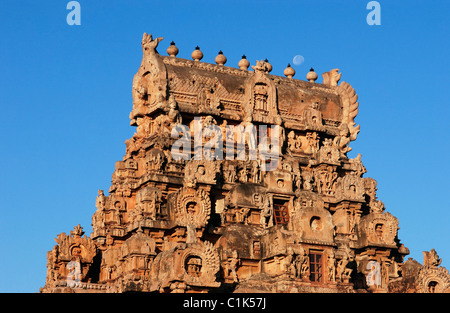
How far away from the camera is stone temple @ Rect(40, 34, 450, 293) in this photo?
6388 cm

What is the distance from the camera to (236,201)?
229 ft

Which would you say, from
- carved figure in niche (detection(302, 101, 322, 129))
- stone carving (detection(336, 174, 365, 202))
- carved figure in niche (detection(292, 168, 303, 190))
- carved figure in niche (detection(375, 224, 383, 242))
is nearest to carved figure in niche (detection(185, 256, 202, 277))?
carved figure in niche (detection(292, 168, 303, 190))

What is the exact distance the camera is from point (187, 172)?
2731 inches

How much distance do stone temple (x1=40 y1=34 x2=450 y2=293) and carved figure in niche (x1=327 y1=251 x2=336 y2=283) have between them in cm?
7

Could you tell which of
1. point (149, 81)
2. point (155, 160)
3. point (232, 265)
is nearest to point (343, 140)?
point (149, 81)

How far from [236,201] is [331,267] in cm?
919

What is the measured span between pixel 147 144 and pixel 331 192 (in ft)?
46.7

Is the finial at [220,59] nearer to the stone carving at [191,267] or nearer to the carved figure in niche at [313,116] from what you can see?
the carved figure in niche at [313,116]

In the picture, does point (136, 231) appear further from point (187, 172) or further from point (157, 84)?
point (157, 84)

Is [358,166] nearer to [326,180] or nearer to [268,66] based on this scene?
[326,180]

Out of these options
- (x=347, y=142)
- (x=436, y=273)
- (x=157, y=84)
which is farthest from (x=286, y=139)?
(x=436, y=273)

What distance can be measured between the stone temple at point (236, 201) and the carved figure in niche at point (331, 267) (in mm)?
72

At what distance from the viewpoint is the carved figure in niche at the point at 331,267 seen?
6359cm

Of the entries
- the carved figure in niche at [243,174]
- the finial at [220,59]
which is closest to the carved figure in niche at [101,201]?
the carved figure in niche at [243,174]
